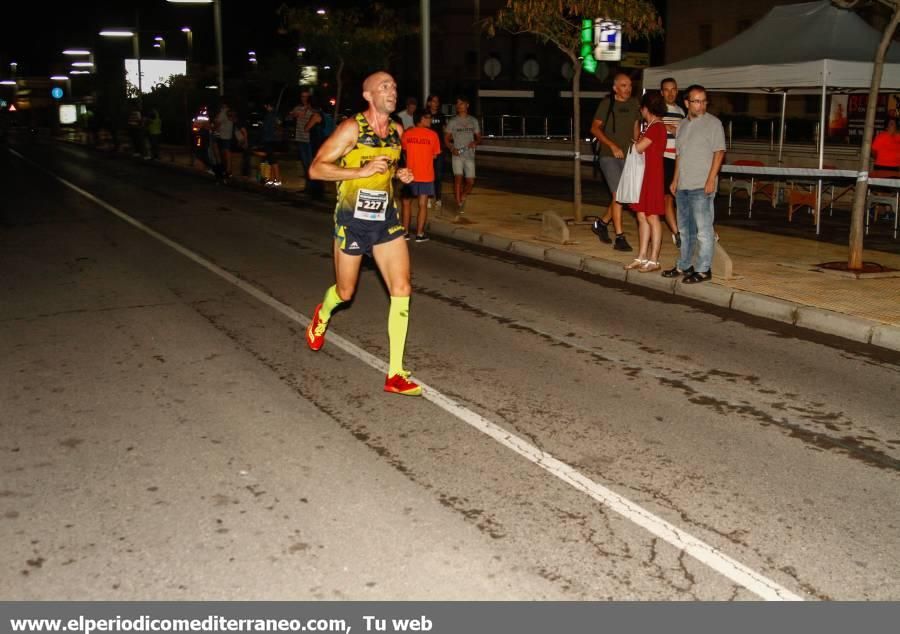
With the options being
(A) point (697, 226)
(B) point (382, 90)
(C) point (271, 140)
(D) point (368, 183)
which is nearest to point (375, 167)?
(D) point (368, 183)

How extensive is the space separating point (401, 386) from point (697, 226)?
4.79m

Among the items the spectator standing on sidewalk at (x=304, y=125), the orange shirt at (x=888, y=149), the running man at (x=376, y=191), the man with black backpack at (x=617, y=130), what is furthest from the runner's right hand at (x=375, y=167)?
the spectator standing on sidewalk at (x=304, y=125)

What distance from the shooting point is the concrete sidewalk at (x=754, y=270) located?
8.73m

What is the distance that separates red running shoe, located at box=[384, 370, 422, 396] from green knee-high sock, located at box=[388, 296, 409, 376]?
0.03m

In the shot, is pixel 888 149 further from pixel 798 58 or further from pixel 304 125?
pixel 304 125

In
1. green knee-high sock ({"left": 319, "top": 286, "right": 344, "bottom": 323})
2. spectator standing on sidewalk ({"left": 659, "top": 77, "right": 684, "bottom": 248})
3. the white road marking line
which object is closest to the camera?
the white road marking line

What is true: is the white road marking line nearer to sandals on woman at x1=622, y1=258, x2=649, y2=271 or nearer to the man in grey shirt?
the man in grey shirt

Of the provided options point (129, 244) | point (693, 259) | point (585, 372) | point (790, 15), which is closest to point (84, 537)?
point (585, 372)

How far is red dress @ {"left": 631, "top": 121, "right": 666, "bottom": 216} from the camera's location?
1054 centimetres

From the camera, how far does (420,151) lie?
526 inches

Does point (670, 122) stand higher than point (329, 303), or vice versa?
point (670, 122)

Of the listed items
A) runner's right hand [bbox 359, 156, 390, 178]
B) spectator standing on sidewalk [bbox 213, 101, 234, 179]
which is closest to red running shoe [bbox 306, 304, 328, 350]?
runner's right hand [bbox 359, 156, 390, 178]

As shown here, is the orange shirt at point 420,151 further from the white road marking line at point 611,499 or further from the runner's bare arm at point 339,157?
the runner's bare arm at point 339,157

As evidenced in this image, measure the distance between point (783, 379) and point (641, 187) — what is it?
410cm
